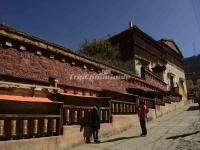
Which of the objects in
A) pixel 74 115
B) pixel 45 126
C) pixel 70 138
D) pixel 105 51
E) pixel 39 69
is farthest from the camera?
pixel 105 51

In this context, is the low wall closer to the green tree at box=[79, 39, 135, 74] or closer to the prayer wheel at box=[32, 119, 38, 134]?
the prayer wheel at box=[32, 119, 38, 134]

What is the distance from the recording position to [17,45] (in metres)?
11.8

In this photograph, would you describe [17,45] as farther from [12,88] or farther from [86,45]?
[86,45]

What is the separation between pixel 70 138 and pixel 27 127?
235 cm

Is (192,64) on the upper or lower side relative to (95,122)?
upper

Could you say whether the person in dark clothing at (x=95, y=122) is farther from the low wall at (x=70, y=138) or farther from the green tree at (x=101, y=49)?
the green tree at (x=101, y=49)

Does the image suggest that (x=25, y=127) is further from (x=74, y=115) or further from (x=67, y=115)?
(x=74, y=115)

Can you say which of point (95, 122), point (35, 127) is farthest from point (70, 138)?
point (35, 127)

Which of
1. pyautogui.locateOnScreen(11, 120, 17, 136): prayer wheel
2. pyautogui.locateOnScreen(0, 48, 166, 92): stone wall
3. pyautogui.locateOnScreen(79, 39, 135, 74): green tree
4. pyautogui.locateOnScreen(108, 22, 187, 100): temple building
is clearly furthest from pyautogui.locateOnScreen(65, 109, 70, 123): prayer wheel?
pyautogui.locateOnScreen(79, 39, 135, 74): green tree

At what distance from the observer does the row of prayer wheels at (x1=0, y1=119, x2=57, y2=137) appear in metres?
8.56

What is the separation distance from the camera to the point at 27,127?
9344 mm

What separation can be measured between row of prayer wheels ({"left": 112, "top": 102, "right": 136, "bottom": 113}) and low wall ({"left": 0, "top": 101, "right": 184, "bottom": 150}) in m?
0.41

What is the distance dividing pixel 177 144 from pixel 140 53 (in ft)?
83.6

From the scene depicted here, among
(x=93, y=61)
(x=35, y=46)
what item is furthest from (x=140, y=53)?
(x=35, y=46)
